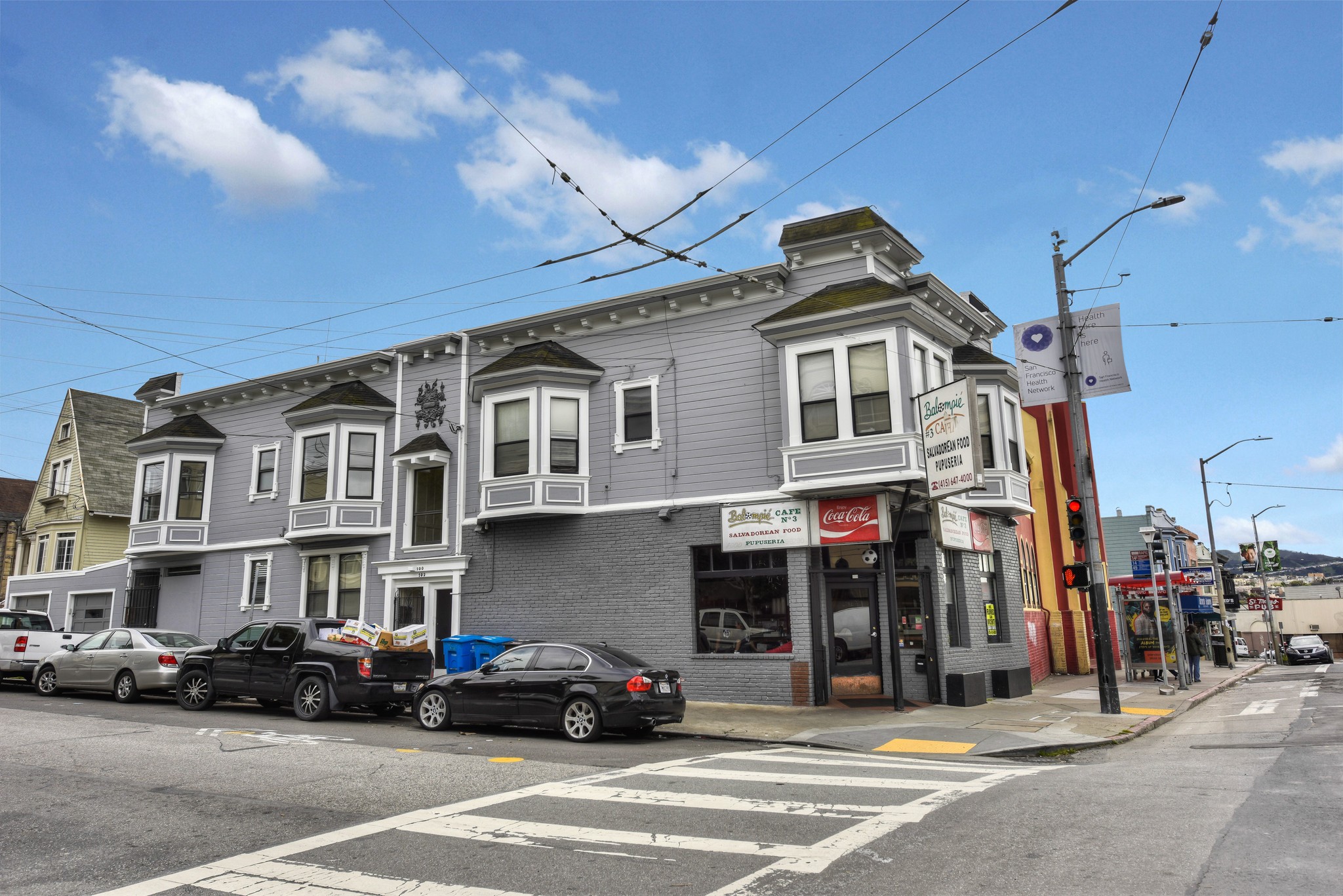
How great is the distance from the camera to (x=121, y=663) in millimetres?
18000

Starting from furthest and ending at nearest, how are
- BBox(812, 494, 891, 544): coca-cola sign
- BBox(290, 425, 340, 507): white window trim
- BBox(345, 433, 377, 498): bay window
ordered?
1. BBox(345, 433, 377, 498): bay window
2. BBox(290, 425, 340, 507): white window trim
3. BBox(812, 494, 891, 544): coca-cola sign

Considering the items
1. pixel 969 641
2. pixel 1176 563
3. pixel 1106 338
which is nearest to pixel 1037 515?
pixel 969 641

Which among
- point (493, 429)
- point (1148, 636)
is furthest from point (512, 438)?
point (1148, 636)

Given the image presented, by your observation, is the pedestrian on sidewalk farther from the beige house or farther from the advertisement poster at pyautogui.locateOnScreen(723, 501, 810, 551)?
the beige house

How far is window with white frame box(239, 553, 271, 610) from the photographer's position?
80.9 feet

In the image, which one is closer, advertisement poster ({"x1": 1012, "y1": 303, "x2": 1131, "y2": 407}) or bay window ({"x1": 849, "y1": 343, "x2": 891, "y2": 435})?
advertisement poster ({"x1": 1012, "y1": 303, "x2": 1131, "y2": 407})

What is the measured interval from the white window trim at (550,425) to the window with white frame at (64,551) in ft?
78.4

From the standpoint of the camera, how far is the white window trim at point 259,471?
982 inches

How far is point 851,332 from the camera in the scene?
17.5 m

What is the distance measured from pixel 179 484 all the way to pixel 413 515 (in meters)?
8.61

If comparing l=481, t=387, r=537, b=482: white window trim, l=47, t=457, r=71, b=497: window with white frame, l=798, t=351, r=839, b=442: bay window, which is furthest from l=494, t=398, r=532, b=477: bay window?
l=47, t=457, r=71, b=497: window with white frame

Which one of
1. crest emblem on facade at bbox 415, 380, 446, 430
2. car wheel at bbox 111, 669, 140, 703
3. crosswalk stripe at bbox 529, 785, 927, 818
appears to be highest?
crest emblem on facade at bbox 415, 380, 446, 430

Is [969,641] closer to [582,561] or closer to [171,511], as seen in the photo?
[582,561]

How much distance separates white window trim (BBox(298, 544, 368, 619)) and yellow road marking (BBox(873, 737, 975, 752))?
14.8m
